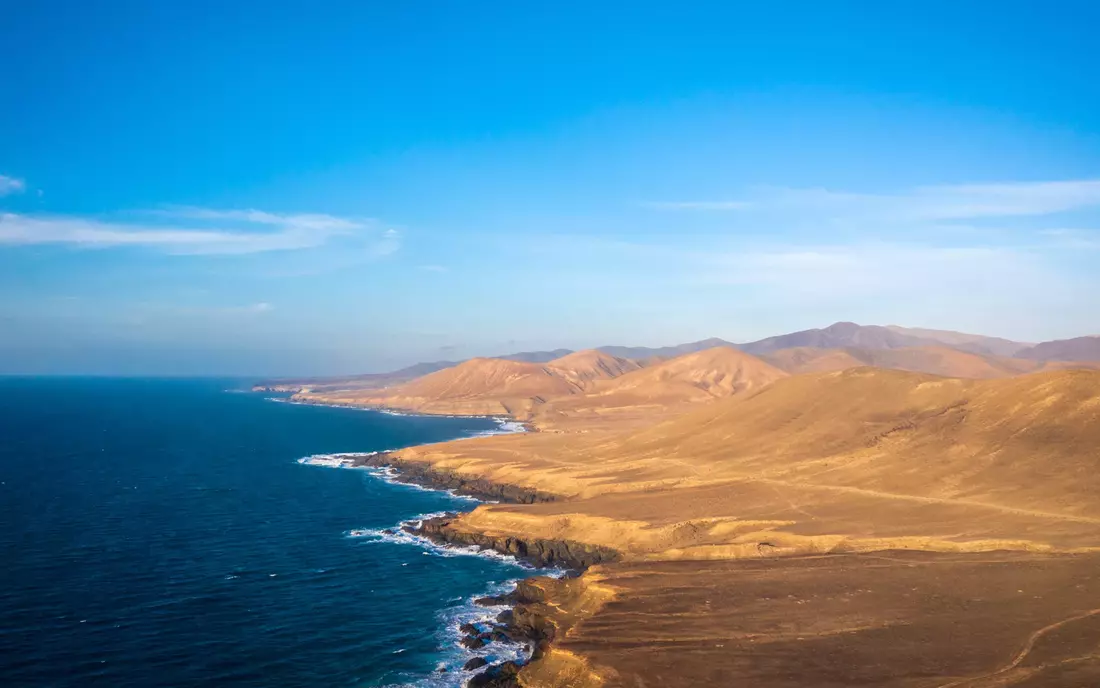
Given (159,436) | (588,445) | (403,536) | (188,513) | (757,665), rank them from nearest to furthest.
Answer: (757,665) → (403,536) → (188,513) → (588,445) → (159,436)

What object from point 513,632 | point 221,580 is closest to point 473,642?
point 513,632

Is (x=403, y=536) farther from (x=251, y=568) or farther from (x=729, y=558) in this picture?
(x=729, y=558)

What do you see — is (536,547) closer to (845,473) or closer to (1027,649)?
(845,473)

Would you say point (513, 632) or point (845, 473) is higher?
point (845, 473)

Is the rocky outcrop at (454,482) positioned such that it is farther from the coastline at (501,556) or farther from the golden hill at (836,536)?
the golden hill at (836,536)

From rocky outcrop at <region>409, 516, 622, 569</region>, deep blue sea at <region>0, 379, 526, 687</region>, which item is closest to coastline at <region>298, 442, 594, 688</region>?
rocky outcrop at <region>409, 516, 622, 569</region>

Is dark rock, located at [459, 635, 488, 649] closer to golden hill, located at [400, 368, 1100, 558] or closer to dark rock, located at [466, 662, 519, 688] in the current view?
dark rock, located at [466, 662, 519, 688]

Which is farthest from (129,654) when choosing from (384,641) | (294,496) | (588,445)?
(588,445)
